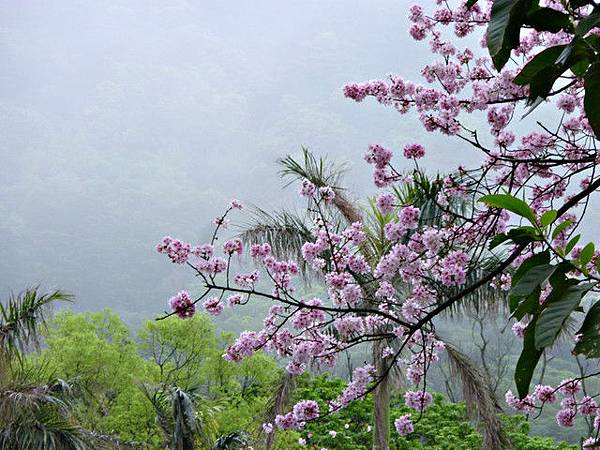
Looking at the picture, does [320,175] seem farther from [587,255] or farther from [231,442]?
[587,255]

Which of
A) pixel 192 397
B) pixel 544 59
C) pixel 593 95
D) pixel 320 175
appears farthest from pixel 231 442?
pixel 593 95

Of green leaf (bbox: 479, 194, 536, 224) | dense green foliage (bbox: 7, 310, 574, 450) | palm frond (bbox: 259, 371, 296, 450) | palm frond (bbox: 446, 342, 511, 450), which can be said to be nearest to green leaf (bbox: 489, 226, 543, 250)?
green leaf (bbox: 479, 194, 536, 224)

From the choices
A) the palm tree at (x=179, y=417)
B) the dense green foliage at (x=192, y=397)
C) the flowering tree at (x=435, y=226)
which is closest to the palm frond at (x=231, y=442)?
the dense green foliage at (x=192, y=397)

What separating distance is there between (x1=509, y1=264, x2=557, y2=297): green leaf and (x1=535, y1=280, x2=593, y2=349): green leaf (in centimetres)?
3

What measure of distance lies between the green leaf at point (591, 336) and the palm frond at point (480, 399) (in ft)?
21.9

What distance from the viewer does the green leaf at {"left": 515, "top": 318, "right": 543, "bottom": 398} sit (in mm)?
1039

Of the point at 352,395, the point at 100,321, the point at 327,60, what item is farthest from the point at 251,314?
the point at 327,60

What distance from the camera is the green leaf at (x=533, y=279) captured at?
105cm

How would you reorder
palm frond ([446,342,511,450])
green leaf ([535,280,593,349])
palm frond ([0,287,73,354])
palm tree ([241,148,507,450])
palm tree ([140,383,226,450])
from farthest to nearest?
palm tree ([140,383,226,450]) → palm tree ([241,148,507,450]) → palm frond ([446,342,511,450]) → palm frond ([0,287,73,354]) → green leaf ([535,280,593,349])

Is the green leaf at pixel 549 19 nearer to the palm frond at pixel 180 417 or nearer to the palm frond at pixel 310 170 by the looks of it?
the palm frond at pixel 310 170

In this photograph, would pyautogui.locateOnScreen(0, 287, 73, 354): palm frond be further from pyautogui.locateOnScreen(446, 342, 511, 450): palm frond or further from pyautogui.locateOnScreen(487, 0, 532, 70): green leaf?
pyautogui.locateOnScreen(487, 0, 532, 70): green leaf

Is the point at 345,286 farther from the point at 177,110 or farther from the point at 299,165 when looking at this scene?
the point at 177,110

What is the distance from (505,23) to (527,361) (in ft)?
1.66

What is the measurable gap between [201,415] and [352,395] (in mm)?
5133
